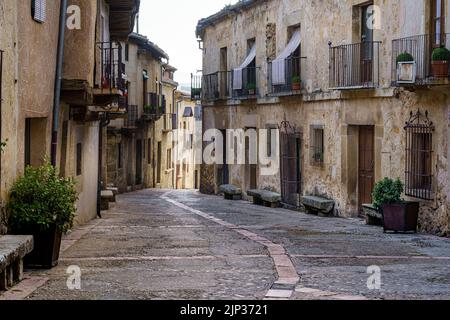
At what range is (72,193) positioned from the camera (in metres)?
11.1

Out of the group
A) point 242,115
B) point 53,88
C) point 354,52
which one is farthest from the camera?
point 242,115

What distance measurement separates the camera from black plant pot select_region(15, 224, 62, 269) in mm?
10484

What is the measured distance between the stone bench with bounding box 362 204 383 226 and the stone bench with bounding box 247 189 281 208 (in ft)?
23.4

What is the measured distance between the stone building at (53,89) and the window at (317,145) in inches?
212

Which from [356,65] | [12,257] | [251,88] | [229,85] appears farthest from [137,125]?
[12,257]

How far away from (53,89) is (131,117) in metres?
25.1

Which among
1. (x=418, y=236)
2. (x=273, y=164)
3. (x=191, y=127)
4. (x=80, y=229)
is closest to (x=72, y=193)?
(x=80, y=229)

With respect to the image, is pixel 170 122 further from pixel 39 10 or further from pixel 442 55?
pixel 39 10

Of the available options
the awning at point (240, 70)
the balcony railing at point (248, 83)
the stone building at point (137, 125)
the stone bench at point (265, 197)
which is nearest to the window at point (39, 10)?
the stone bench at point (265, 197)

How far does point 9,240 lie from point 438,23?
9.94 metres

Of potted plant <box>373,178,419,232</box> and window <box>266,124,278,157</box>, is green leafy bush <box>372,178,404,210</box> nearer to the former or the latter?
potted plant <box>373,178,419,232</box>

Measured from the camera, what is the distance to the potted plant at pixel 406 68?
16.2 meters

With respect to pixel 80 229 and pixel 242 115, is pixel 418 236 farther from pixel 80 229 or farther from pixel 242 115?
pixel 242 115

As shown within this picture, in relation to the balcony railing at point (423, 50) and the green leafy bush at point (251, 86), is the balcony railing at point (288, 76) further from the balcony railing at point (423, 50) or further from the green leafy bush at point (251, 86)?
the balcony railing at point (423, 50)
